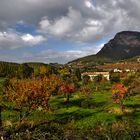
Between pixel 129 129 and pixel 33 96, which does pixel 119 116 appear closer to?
pixel 33 96

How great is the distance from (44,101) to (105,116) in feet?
28.6

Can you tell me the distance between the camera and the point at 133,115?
47625 mm

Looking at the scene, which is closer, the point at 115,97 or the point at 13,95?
the point at 13,95

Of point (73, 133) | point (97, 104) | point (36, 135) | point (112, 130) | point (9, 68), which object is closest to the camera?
point (36, 135)

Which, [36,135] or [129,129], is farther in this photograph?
[129,129]

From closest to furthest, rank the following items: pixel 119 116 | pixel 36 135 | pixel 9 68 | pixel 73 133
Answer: pixel 36 135 → pixel 73 133 → pixel 119 116 → pixel 9 68

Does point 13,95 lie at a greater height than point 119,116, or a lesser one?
greater

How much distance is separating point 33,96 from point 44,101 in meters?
1.55

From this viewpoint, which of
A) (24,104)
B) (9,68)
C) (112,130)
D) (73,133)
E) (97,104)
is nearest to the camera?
(73,133)

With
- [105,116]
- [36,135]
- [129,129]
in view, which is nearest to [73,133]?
[36,135]

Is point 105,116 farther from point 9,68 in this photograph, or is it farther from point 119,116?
point 9,68

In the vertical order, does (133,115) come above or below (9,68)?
below

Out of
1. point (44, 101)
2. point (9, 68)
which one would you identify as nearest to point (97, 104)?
point (44, 101)

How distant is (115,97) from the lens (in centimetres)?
6281
